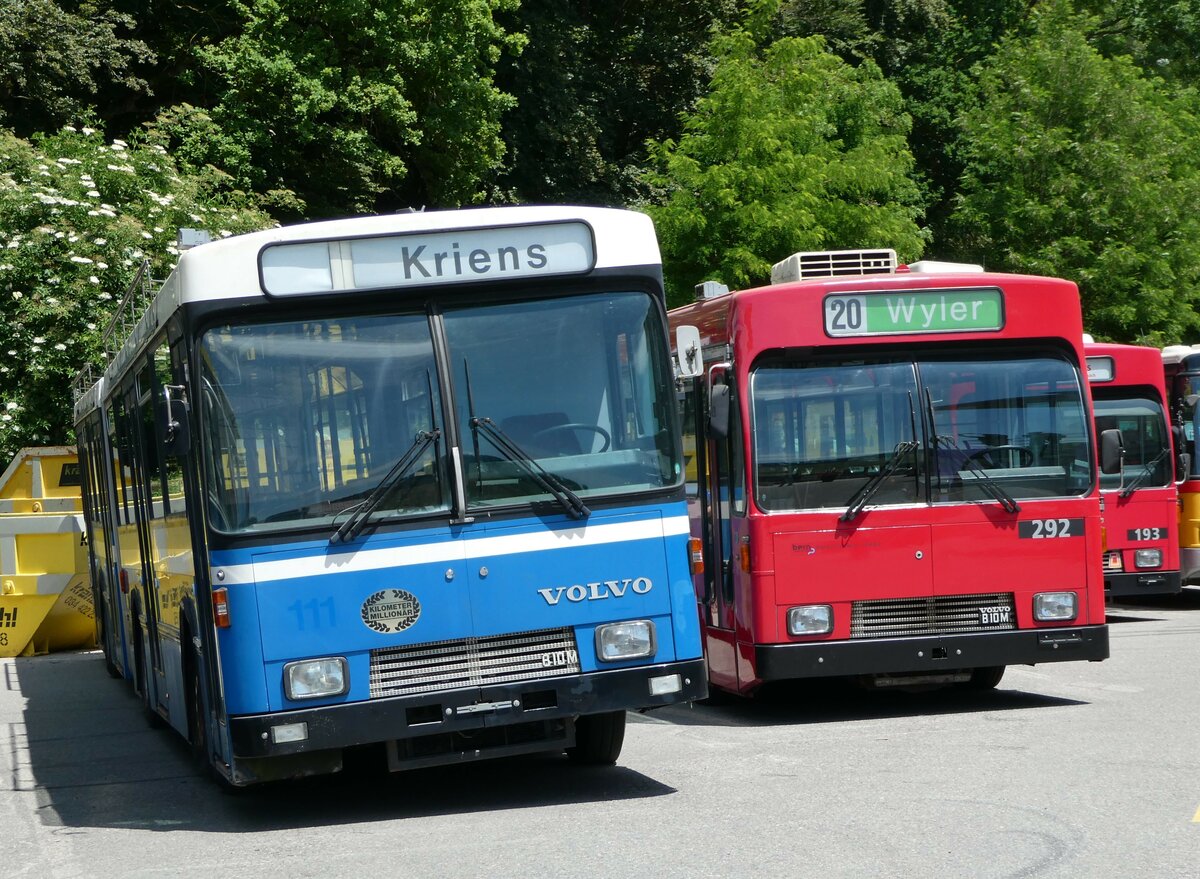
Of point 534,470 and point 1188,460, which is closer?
point 534,470

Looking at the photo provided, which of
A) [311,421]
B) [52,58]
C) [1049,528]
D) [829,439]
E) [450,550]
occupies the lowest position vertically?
[1049,528]

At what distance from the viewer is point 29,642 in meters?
19.9

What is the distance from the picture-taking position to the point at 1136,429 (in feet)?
62.7

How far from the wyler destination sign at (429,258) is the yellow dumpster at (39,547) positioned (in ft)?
40.9

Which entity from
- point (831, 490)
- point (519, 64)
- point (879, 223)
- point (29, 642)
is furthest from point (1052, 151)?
point (831, 490)

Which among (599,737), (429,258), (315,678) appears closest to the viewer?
(315,678)

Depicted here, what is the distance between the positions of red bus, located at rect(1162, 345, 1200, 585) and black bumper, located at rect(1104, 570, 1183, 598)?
1337 millimetres

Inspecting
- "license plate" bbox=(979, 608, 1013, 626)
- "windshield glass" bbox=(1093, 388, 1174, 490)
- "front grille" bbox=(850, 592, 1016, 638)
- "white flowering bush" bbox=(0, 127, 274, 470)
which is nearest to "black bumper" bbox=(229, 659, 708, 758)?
"front grille" bbox=(850, 592, 1016, 638)

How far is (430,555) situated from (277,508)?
29.8 inches

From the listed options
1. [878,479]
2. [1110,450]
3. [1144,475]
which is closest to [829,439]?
[878,479]

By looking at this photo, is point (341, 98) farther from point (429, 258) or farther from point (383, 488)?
point (383, 488)

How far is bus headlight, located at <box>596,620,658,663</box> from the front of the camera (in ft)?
26.9

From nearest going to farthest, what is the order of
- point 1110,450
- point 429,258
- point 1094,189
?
point 429,258 < point 1110,450 < point 1094,189

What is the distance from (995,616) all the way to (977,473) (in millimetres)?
950
